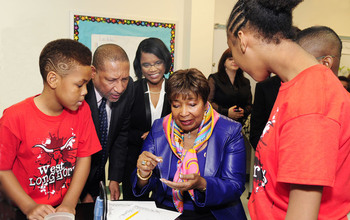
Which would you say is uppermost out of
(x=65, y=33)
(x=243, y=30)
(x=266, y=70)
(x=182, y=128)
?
(x=65, y=33)

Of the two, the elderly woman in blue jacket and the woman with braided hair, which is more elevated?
the woman with braided hair

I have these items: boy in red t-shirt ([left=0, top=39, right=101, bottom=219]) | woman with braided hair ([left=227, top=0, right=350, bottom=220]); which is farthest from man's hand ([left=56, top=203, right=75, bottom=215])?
woman with braided hair ([left=227, top=0, right=350, bottom=220])

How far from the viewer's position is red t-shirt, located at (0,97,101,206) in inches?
52.2

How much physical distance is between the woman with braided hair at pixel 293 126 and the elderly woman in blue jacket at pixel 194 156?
2.00 ft

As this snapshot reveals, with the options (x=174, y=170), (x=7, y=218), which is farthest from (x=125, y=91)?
(x=7, y=218)

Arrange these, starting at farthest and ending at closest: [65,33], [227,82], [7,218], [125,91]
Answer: [227,82]
[65,33]
[125,91]
[7,218]

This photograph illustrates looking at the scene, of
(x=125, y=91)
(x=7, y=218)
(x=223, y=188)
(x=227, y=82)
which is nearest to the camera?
(x=7, y=218)

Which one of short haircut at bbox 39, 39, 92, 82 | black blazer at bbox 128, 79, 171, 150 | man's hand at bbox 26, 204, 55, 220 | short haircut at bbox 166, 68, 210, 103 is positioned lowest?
man's hand at bbox 26, 204, 55, 220

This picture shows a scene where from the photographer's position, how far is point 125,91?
214 cm

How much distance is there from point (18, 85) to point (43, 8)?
78 cm

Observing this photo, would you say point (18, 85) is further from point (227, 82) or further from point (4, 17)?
point (227, 82)

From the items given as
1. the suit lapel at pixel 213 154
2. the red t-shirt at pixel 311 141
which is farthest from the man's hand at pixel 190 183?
the red t-shirt at pixel 311 141

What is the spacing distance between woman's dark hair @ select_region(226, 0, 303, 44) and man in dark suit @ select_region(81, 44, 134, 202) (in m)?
1.25

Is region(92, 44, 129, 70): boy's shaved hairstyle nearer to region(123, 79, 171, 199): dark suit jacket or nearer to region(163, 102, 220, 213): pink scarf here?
region(123, 79, 171, 199): dark suit jacket
